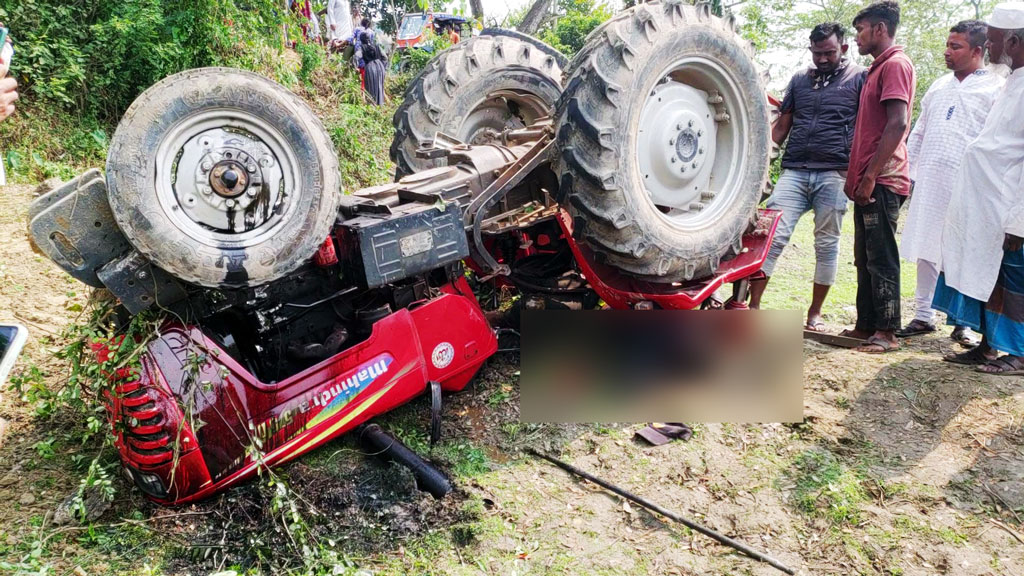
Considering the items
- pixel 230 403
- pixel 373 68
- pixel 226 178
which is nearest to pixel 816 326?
pixel 230 403

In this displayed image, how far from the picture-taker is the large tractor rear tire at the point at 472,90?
4.25 metres

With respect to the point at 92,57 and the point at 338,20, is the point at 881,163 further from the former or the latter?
the point at 338,20

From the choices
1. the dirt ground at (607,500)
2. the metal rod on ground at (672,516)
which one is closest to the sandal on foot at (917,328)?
the dirt ground at (607,500)

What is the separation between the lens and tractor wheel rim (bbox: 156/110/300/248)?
227 centimetres

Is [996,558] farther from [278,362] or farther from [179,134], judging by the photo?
[179,134]

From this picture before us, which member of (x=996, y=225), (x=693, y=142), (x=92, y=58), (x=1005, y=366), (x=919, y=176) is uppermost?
(x=92, y=58)

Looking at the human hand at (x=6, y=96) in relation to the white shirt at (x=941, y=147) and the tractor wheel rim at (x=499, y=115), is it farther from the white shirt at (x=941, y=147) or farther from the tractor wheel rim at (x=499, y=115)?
the white shirt at (x=941, y=147)

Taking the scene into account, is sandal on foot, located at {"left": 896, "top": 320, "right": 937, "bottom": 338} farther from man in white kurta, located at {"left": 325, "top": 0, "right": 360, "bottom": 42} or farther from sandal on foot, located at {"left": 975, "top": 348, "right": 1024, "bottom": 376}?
man in white kurta, located at {"left": 325, "top": 0, "right": 360, "bottom": 42}

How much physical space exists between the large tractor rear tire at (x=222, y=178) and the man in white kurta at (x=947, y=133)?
413cm

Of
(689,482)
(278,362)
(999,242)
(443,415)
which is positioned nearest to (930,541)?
(689,482)

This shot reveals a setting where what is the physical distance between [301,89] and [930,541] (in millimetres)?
9299

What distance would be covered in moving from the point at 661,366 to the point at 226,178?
2.38 meters

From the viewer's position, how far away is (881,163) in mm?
4090

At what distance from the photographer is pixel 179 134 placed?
7.44ft
